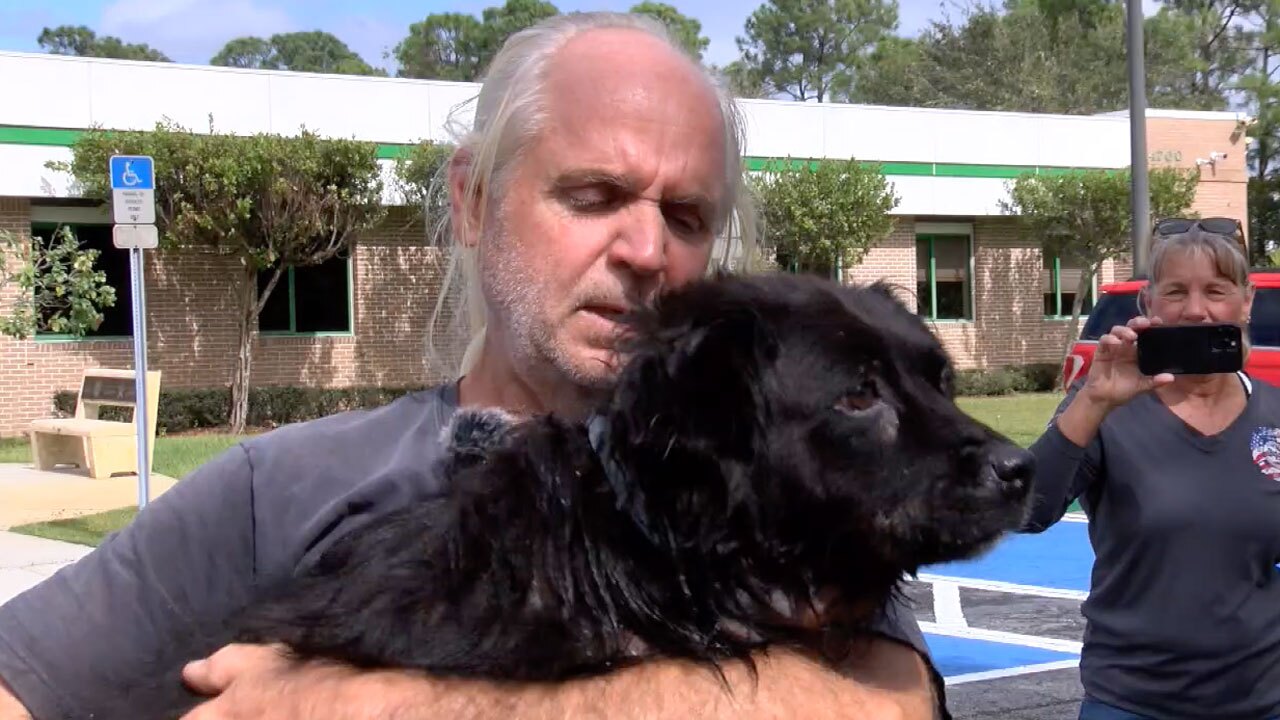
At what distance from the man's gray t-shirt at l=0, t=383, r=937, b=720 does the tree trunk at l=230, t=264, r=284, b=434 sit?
23187mm

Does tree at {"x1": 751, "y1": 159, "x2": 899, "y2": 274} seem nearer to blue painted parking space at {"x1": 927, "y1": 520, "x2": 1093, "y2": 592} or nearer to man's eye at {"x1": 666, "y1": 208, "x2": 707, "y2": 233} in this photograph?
blue painted parking space at {"x1": 927, "y1": 520, "x2": 1093, "y2": 592}

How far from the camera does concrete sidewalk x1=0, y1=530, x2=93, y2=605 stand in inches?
391

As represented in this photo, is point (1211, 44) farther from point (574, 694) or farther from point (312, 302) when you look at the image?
point (574, 694)

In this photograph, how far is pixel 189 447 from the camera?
20.2 meters

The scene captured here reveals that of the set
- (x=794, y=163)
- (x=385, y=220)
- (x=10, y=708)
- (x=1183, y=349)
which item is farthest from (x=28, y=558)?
(x=794, y=163)

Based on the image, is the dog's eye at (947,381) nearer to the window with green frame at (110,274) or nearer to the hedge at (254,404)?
the hedge at (254,404)

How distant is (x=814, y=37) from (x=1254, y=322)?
75.5 m

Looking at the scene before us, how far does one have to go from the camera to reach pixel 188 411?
2448 cm

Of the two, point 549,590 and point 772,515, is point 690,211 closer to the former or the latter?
point 772,515

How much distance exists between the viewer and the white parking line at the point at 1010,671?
7.72m

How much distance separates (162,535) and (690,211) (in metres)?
1.18

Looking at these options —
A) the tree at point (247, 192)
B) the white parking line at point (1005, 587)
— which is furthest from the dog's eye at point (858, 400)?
the tree at point (247, 192)

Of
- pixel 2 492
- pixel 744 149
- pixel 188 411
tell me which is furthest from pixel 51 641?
pixel 188 411

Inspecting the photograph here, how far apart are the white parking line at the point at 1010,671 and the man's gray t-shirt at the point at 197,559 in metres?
5.62
